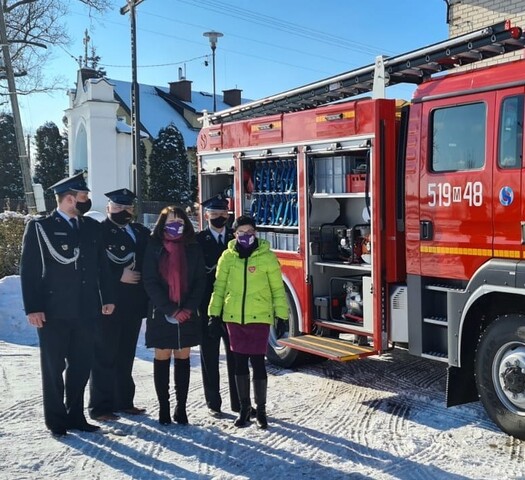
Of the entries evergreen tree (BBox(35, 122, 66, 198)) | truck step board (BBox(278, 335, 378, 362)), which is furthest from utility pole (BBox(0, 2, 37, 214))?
evergreen tree (BBox(35, 122, 66, 198))

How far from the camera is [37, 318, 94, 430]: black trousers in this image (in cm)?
566

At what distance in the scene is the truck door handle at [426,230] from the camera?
19.7 feet

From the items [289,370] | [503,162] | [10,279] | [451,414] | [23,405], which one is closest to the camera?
[503,162]

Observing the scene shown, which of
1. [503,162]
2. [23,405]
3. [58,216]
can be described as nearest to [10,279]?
[23,405]

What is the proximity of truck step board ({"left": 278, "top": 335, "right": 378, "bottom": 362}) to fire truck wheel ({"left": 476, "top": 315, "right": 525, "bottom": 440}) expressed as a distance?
4.17 ft

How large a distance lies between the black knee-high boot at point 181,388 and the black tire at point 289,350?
2.03m

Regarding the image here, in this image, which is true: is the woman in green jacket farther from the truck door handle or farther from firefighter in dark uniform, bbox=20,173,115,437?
the truck door handle

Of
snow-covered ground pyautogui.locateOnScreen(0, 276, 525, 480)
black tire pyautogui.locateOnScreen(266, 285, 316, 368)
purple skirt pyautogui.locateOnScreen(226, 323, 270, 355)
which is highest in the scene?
purple skirt pyautogui.locateOnScreen(226, 323, 270, 355)

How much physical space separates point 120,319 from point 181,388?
84 cm

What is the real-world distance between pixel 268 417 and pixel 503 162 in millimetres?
2898

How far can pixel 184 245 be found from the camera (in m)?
5.93

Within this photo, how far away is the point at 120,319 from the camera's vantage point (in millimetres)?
6230

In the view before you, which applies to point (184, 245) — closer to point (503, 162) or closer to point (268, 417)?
point (268, 417)

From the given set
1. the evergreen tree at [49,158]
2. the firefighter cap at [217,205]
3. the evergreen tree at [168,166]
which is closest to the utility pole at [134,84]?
the firefighter cap at [217,205]
